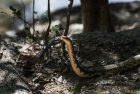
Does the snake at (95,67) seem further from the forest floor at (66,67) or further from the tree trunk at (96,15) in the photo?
the tree trunk at (96,15)

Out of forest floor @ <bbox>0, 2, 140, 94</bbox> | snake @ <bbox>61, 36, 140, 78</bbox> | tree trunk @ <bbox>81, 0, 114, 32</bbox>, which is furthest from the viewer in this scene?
tree trunk @ <bbox>81, 0, 114, 32</bbox>

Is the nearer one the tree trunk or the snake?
the snake

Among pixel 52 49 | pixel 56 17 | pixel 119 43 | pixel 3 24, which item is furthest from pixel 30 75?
pixel 3 24

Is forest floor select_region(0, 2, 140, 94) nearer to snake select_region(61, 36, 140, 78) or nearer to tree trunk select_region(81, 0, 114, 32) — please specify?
snake select_region(61, 36, 140, 78)

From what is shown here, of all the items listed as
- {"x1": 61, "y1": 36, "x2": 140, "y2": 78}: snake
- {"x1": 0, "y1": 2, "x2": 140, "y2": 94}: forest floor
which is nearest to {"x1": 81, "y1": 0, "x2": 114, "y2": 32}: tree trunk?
{"x1": 0, "y1": 2, "x2": 140, "y2": 94}: forest floor

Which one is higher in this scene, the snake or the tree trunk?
the tree trunk

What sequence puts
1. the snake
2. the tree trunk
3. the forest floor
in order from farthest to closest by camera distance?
the tree trunk → the snake → the forest floor

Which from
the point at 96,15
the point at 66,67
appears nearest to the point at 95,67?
the point at 66,67
